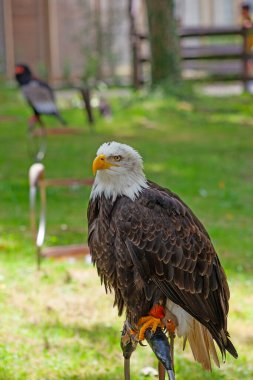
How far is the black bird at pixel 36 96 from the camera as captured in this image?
12.2 meters

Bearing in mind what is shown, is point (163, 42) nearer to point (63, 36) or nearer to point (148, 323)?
point (63, 36)

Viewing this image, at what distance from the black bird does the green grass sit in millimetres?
737

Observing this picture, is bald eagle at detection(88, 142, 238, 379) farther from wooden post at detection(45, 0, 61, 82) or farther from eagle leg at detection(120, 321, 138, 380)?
wooden post at detection(45, 0, 61, 82)

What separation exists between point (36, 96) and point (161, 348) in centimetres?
867

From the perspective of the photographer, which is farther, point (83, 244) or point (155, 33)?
point (155, 33)

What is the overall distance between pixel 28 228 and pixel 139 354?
3.32 metres

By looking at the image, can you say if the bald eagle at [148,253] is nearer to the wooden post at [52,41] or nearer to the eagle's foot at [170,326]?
the eagle's foot at [170,326]

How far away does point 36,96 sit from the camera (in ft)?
40.4

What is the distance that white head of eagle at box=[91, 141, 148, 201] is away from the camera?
4.21 metres

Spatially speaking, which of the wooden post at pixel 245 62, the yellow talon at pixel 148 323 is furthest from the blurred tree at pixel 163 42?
the yellow talon at pixel 148 323

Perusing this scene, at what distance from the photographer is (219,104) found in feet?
59.4

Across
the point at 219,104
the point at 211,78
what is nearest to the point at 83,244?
the point at 219,104

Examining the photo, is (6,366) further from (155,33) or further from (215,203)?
(155,33)

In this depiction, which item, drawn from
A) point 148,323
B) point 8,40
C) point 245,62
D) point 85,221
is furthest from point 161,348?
point 8,40
